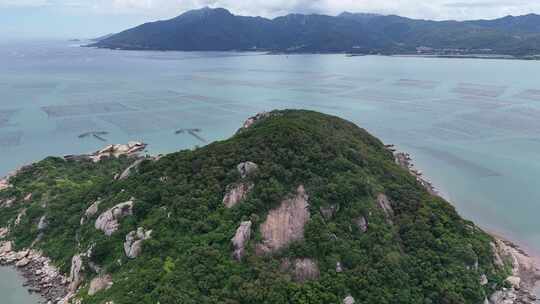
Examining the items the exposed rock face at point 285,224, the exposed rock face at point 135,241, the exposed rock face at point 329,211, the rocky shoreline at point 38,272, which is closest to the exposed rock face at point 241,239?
the exposed rock face at point 285,224

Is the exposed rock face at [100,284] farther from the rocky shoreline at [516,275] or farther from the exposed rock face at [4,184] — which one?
the rocky shoreline at [516,275]

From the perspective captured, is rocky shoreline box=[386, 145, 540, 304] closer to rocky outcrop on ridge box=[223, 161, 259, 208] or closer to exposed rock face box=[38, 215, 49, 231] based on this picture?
rocky outcrop on ridge box=[223, 161, 259, 208]

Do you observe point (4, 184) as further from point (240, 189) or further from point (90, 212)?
point (240, 189)

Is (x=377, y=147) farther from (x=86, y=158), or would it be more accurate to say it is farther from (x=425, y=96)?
(x=425, y=96)

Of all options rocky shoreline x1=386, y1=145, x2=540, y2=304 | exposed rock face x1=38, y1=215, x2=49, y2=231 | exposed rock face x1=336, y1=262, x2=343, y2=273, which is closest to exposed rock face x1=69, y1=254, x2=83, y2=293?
exposed rock face x1=38, y1=215, x2=49, y2=231

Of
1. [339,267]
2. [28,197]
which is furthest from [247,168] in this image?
[28,197]

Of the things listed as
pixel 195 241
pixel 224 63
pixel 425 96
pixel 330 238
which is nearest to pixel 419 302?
pixel 330 238
